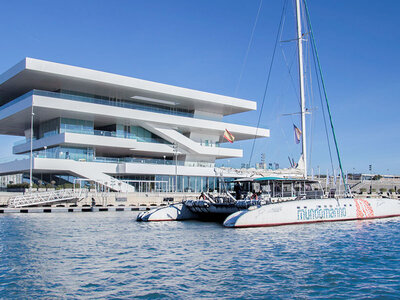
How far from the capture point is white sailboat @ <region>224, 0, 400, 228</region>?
2455 cm

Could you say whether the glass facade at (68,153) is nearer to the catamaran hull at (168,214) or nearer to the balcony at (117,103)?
the balcony at (117,103)

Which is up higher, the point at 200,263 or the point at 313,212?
the point at 313,212

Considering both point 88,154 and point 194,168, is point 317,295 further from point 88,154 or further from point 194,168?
point 194,168

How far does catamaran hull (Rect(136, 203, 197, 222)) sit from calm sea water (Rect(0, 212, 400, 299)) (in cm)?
500

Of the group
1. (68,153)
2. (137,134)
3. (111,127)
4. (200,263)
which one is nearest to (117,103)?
(111,127)

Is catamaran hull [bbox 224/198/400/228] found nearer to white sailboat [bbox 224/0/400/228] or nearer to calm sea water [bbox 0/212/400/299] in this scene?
white sailboat [bbox 224/0/400/228]

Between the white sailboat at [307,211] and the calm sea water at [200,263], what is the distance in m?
0.94

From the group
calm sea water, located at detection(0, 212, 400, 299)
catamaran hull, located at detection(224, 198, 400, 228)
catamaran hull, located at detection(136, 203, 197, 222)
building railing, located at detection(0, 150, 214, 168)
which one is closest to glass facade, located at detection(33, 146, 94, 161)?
building railing, located at detection(0, 150, 214, 168)

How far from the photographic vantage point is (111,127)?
5697cm

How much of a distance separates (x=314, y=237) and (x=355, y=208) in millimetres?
9133

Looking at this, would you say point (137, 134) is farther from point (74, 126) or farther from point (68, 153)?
point (68, 153)

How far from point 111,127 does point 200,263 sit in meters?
44.2

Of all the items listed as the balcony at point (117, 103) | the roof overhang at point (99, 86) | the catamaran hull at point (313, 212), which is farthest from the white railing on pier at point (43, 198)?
the catamaran hull at point (313, 212)

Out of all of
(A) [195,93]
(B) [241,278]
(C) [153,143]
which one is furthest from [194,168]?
(B) [241,278]
